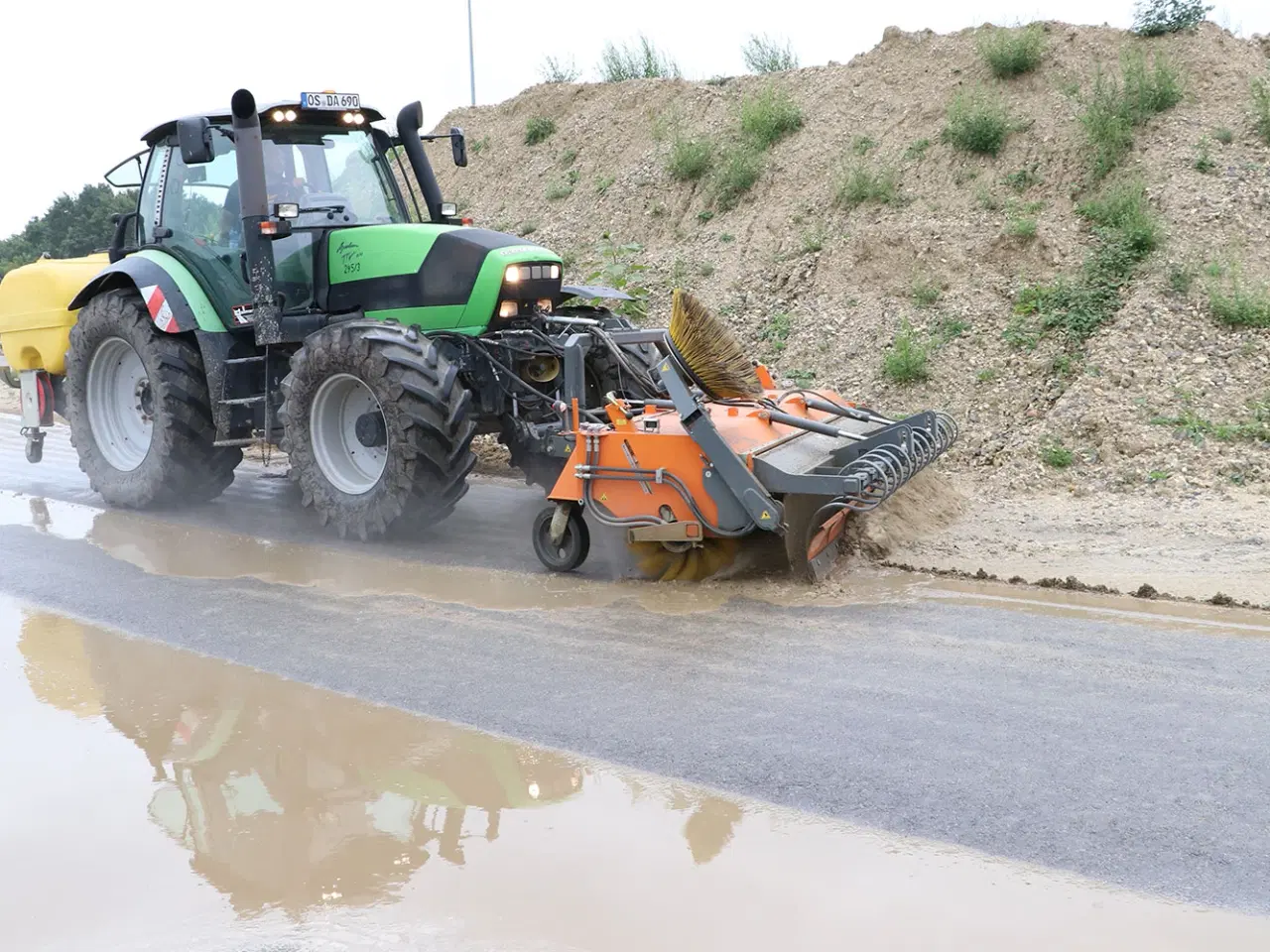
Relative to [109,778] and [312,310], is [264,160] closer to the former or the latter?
[312,310]

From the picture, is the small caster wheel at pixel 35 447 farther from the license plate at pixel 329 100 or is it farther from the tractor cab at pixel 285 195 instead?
the license plate at pixel 329 100

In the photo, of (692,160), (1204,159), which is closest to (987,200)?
(1204,159)

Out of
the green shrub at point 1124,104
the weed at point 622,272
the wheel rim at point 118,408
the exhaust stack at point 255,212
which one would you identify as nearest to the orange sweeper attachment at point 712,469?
the exhaust stack at point 255,212

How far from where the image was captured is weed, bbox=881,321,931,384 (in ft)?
35.2

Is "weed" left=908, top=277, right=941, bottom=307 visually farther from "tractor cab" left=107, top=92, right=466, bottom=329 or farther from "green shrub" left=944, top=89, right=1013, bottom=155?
"tractor cab" left=107, top=92, right=466, bottom=329

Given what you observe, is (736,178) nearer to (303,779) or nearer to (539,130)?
(539,130)

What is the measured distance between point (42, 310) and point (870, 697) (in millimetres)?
7909

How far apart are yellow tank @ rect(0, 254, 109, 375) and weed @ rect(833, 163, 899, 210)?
285 inches

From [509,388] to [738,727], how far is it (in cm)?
371

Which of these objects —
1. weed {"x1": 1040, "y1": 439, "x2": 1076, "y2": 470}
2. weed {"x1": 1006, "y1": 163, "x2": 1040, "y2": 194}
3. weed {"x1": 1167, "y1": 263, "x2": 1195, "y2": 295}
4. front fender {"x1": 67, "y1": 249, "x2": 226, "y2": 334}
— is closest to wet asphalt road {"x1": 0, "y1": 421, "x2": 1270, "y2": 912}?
front fender {"x1": 67, "y1": 249, "x2": 226, "y2": 334}

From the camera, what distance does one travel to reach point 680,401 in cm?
648

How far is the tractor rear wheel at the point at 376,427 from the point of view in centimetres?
740

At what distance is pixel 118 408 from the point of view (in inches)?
384

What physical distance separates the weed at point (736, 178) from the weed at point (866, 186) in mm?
1322
